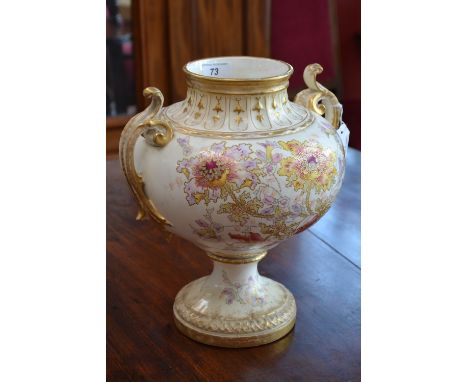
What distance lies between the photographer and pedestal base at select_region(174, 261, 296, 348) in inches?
44.6

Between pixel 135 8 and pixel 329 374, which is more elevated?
pixel 135 8

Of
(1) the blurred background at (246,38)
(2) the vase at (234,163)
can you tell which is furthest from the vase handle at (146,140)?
(1) the blurred background at (246,38)

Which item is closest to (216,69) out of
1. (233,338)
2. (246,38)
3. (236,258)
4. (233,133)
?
(233,133)

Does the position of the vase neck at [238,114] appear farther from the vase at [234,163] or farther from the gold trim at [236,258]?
the gold trim at [236,258]

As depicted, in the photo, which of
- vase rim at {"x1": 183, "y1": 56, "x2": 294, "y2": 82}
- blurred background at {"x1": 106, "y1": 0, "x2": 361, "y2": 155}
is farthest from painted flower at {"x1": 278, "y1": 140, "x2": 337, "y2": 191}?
blurred background at {"x1": 106, "y1": 0, "x2": 361, "y2": 155}

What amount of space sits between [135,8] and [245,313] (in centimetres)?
87

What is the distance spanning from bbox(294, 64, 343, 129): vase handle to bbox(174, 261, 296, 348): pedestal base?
0.23m

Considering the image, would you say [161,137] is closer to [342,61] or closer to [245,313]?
[245,313]

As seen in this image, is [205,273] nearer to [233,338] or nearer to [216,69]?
[233,338]

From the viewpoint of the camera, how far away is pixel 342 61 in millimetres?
1931

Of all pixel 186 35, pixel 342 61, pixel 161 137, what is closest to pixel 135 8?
pixel 186 35

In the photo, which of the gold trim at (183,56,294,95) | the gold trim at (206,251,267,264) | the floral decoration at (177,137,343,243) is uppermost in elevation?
the gold trim at (183,56,294,95)

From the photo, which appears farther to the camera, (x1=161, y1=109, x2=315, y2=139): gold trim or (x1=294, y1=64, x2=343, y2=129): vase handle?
(x1=294, y1=64, x2=343, y2=129): vase handle

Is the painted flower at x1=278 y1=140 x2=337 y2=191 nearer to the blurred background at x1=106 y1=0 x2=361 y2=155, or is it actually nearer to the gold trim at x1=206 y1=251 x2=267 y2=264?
the gold trim at x1=206 y1=251 x2=267 y2=264
